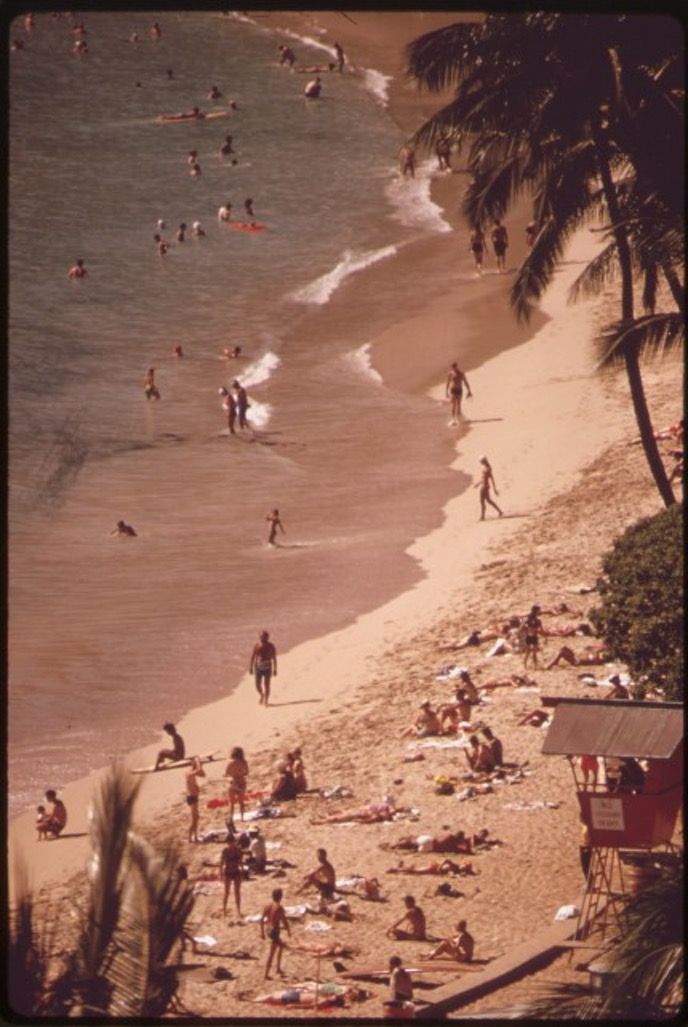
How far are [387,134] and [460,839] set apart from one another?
33.1 metres

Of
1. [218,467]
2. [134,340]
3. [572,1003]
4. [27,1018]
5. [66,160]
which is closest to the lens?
[27,1018]

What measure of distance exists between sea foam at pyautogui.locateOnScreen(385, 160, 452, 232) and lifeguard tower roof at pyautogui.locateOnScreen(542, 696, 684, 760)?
95.6 feet

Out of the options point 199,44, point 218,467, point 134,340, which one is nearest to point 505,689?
point 218,467

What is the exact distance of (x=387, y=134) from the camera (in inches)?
1992

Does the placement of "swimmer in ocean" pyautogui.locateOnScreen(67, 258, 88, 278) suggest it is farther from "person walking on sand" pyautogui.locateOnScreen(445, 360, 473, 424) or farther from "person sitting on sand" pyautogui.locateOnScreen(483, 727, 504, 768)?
"person sitting on sand" pyautogui.locateOnScreen(483, 727, 504, 768)

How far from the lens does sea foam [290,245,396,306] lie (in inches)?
1645

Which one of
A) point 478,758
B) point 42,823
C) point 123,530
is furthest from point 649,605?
point 123,530

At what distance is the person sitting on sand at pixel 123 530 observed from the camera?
99.5 ft

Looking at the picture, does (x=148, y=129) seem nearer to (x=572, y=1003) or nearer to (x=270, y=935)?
(x=270, y=935)

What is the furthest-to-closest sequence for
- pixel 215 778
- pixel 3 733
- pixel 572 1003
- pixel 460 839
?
pixel 215 778
pixel 460 839
pixel 3 733
pixel 572 1003

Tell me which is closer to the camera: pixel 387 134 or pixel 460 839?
pixel 460 839

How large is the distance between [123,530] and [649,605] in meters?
12.3

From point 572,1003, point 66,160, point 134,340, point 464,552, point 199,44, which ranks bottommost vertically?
point 572,1003

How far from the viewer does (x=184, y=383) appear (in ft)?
122
